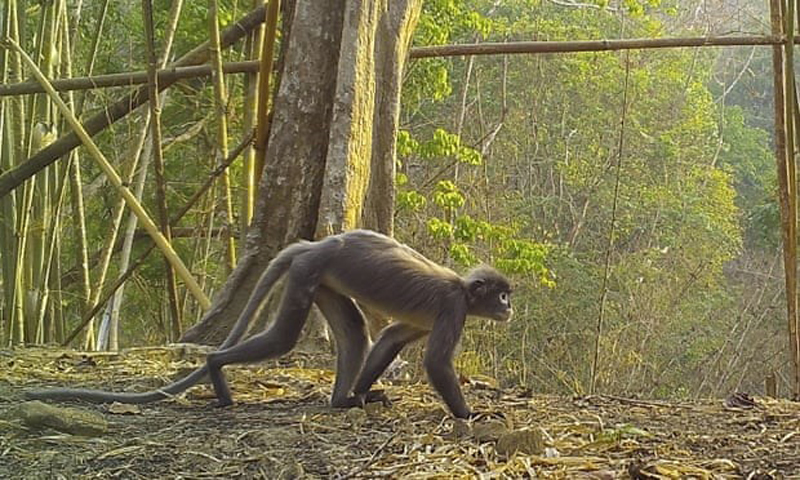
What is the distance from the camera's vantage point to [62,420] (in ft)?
11.3

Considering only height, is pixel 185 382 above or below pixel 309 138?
below

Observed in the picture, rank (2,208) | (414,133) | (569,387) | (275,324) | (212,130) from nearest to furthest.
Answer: (275,324) → (2,208) → (212,130) → (569,387) → (414,133)

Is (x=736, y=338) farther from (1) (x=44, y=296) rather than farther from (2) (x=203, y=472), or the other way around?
(2) (x=203, y=472)

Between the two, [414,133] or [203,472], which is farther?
[414,133]

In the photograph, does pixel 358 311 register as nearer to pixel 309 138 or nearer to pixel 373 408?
pixel 373 408

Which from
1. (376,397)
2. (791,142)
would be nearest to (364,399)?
(376,397)

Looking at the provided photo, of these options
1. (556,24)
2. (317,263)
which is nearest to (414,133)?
(556,24)

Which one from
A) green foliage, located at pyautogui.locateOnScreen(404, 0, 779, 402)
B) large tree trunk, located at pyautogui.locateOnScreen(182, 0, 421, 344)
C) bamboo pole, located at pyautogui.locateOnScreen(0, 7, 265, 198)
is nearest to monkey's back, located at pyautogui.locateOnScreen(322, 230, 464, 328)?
large tree trunk, located at pyautogui.locateOnScreen(182, 0, 421, 344)

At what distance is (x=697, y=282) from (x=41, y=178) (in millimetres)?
13799

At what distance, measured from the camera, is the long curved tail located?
401cm

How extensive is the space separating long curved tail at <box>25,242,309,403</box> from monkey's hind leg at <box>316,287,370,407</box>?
0.19 meters

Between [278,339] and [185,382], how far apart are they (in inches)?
16.9

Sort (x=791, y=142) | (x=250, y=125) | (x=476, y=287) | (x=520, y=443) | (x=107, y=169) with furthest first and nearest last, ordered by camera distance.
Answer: (x=250, y=125) < (x=107, y=169) < (x=791, y=142) < (x=476, y=287) < (x=520, y=443)

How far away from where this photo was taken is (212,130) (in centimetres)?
1094
